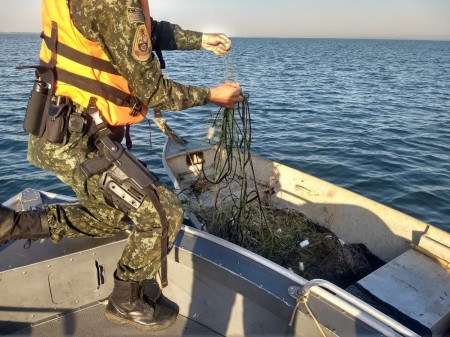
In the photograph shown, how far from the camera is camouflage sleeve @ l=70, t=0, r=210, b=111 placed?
2412 mm

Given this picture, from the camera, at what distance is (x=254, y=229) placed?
5258 mm

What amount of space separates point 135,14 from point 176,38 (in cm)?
126

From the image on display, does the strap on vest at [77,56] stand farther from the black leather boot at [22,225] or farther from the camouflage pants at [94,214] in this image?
the black leather boot at [22,225]

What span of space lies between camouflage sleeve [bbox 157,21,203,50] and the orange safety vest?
0.83 metres

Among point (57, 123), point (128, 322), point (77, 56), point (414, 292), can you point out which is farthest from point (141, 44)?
point (414, 292)

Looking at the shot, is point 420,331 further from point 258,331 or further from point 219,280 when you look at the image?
point 219,280

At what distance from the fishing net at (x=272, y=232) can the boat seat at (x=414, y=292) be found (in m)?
0.61

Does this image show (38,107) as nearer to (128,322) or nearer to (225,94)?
(225,94)

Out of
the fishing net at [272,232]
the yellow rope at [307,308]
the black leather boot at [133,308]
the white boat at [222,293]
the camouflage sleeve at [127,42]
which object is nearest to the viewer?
the camouflage sleeve at [127,42]

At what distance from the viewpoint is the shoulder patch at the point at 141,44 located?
2.49 metres

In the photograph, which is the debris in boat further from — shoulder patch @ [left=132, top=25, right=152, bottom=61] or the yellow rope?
the yellow rope

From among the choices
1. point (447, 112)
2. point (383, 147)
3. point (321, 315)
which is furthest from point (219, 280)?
point (447, 112)

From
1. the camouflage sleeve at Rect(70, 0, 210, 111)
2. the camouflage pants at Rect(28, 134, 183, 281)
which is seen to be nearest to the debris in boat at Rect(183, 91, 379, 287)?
the camouflage sleeve at Rect(70, 0, 210, 111)

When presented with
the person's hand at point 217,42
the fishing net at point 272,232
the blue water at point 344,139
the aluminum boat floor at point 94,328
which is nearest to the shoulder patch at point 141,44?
the person's hand at point 217,42
